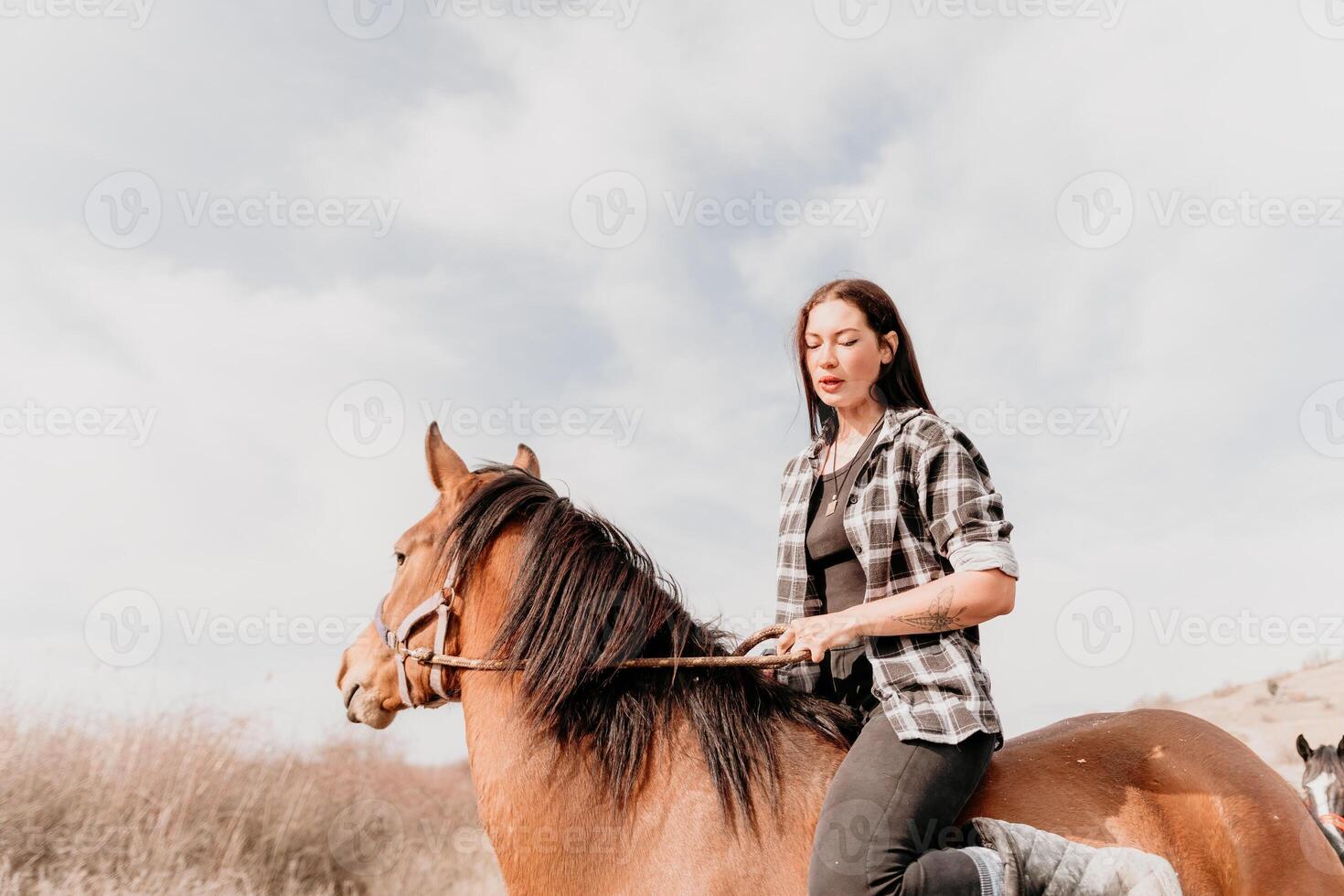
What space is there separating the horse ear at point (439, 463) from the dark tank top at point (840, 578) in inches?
63.7

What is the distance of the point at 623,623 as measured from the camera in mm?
3434

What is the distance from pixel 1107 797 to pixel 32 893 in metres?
6.66

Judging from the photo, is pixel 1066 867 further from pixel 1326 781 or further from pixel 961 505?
pixel 1326 781

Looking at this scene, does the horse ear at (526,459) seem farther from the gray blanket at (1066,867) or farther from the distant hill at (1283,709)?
the distant hill at (1283,709)

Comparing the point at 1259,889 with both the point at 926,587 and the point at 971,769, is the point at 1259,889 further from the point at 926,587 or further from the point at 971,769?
the point at 926,587

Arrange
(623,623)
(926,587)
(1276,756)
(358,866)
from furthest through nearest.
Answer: (1276,756)
(358,866)
(623,623)
(926,587)

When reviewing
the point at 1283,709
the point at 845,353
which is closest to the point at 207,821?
the point at 845,353

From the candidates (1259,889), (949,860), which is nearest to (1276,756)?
(1259,889)

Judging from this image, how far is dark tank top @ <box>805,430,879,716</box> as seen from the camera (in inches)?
134

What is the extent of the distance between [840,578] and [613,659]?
3.17ft

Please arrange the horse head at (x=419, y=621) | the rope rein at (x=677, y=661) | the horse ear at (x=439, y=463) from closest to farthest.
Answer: the rope rein at (x=677, y=661) → the horse head at (x=419, y=621) → the horse ear at (x=439, y=463)

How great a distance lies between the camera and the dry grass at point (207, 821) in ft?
19.8
